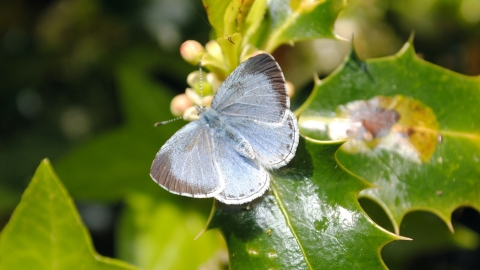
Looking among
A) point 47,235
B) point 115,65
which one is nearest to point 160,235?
point 47,235

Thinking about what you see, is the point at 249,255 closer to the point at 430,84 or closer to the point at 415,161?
the point at 415,161

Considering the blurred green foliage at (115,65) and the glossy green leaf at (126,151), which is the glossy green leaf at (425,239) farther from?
the glossy green leaf at (126,151)

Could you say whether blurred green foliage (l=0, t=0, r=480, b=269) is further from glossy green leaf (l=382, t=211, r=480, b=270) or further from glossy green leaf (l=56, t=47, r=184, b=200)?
glossy green leaf (l=382, t=211, r=480, b=270)

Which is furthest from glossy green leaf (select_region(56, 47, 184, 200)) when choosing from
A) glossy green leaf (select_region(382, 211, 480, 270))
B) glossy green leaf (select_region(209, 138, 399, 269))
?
glossy green leaf (select_region(382, 211, 480, 270))

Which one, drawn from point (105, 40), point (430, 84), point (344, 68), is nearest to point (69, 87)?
point (105, 40)

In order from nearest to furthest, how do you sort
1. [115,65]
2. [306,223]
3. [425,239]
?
1. [306,223]
2. [425,239]
3. [115,65]

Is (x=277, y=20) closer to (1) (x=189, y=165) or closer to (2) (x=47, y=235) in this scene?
(1) (x=189, y=165)

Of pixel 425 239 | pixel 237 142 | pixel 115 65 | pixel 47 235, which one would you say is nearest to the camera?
pixel 47 235
